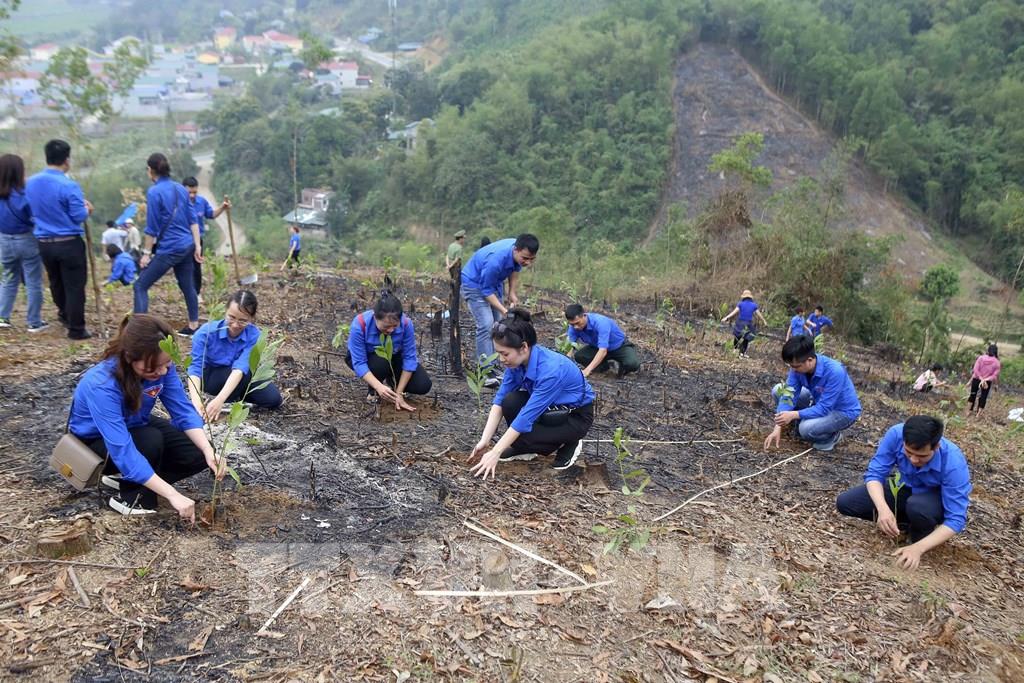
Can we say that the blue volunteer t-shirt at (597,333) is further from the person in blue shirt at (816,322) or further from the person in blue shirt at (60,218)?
the person in blue shirt at (816,322)

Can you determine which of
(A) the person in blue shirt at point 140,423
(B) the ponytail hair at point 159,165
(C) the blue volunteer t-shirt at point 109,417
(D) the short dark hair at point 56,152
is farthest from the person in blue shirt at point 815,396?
(D) the short dark hair at point 56,152

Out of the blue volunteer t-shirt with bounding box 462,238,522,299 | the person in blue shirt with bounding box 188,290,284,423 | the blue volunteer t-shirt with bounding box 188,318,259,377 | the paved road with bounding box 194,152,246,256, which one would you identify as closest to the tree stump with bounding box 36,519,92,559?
the person in blue shirt with bounding box 188,290,284,423

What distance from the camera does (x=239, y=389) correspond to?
15.3 feet

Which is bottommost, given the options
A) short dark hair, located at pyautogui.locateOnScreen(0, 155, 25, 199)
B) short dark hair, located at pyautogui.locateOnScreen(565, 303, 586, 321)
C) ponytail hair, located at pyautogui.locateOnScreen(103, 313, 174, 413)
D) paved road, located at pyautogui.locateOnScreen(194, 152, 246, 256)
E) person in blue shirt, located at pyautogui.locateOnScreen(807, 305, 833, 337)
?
paved road, located at pyautogui.locateOnScreen(194, 152, 246, 256)

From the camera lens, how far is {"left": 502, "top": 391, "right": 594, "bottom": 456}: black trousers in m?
4.12

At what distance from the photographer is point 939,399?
964 centimetres

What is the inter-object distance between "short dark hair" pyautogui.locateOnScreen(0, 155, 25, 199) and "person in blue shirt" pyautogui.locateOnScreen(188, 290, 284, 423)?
7.83ft

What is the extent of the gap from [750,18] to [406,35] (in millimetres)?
44312

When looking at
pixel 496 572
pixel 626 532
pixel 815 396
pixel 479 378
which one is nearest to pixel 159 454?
pixel 496 572

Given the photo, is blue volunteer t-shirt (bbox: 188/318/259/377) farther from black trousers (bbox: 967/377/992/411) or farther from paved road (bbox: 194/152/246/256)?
paved road (bbox: 194/152/246/256)

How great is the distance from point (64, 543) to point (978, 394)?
1107 cm

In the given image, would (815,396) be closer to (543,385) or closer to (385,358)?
(543,385)

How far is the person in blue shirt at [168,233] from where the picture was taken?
557 cm

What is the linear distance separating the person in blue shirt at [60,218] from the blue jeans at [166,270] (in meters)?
0.43
